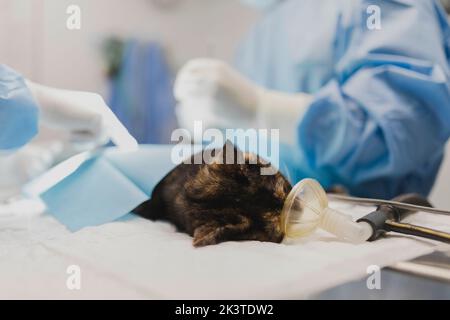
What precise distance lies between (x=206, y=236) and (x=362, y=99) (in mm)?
496

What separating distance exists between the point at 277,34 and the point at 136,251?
96 centimetres

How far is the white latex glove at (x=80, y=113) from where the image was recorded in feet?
2.03

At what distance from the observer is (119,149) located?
2.18ft

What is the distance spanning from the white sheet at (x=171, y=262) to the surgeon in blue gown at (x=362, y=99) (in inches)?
10.7

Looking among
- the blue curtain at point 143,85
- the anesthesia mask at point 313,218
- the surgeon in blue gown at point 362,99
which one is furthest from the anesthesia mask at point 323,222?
the blue curtain at point 143,85

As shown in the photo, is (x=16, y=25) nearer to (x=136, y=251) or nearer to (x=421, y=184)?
(x=136, y=251)

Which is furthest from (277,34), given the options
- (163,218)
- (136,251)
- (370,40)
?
(136,251)

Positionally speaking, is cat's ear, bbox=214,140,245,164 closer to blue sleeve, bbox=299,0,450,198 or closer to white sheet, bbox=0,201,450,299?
white sheet, bbox=0,201,450,299

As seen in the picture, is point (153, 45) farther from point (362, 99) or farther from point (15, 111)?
point (15, 111)

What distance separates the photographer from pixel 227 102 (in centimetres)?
98

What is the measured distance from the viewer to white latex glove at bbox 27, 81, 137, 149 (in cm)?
62

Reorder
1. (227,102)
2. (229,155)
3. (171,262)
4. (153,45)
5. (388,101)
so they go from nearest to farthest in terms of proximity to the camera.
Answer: (171,262) < (229,155) < (388,101) < (227,102) < (153,45)

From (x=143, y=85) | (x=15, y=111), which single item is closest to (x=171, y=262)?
(x=15, y=111)

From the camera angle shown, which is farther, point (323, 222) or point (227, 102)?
point (227, 102)
